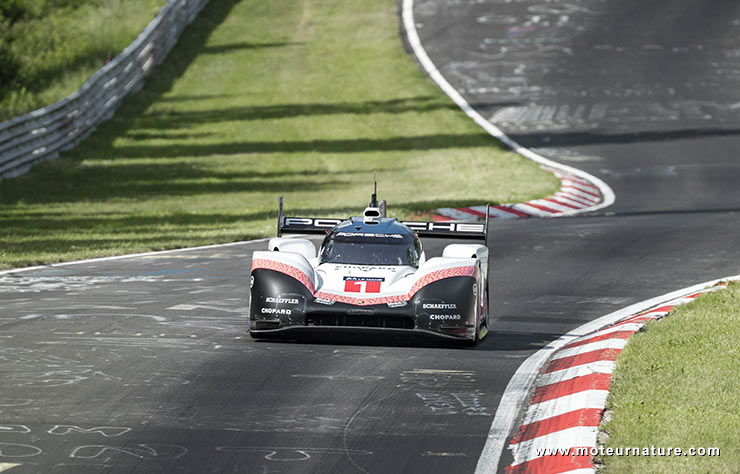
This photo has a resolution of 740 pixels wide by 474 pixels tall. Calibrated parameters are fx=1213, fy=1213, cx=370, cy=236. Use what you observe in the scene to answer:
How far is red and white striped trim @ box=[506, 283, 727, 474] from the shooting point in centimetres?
868

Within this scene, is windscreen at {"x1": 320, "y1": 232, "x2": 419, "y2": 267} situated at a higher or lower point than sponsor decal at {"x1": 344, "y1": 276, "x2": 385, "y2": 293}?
higher

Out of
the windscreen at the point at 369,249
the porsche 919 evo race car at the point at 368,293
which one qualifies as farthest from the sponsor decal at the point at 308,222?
the porsche 919 evo race car at the point at 368,293

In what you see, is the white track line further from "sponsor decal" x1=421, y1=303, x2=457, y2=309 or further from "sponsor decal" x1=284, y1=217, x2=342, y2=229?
"sponsor decal" x1=284, y1=217, x2=342, y2=229

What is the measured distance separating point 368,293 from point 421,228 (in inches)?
92.4

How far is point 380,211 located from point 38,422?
6600mm

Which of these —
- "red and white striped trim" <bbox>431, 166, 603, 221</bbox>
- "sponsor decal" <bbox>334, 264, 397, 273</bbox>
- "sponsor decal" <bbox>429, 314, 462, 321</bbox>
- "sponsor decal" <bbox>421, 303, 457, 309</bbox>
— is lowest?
"red and white striped trim" <bbox>431, 166, 603, 221</bbox>

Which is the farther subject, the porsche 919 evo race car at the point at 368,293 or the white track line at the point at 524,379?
the porsche 919 evo race car at the point at 368,293

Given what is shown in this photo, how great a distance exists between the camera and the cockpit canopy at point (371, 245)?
45.5ft

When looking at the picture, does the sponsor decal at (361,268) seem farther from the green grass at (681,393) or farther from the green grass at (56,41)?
the green grass at (56,41)

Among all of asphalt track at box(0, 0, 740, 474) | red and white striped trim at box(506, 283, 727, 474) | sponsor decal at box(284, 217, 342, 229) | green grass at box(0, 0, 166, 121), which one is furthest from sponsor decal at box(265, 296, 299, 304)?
green grass at box(0, 0, 166, 121)

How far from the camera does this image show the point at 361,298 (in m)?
12.8

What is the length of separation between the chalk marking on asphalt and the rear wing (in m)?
11.5

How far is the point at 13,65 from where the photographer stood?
43.2m

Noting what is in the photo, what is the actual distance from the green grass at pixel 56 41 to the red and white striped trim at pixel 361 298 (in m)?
25.0
